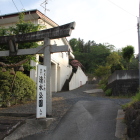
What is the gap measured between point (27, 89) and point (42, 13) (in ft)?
27.5

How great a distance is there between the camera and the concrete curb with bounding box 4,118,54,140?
579 cm

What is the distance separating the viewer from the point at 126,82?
13297 millimetres

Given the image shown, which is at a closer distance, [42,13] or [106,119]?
[106,119]

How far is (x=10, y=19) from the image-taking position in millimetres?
16625

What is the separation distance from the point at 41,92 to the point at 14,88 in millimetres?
3603

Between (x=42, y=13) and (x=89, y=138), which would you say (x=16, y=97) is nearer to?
(x=89, y=138)

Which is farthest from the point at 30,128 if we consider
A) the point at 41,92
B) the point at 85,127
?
the point at 85,127

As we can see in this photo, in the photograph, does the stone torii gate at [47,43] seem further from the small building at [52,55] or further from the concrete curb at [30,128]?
the small building at [52,55]

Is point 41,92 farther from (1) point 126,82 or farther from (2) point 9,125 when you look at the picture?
(1) point 126,82

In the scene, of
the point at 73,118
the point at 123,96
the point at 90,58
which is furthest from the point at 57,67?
the point at 90,58

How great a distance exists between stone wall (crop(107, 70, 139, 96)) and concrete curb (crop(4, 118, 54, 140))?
8004mm

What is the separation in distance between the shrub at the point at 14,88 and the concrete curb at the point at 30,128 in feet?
10.4

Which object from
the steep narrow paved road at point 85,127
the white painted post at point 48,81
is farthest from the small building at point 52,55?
the steep narrow paved road at point 85,127

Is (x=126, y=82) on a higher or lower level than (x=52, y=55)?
lower
